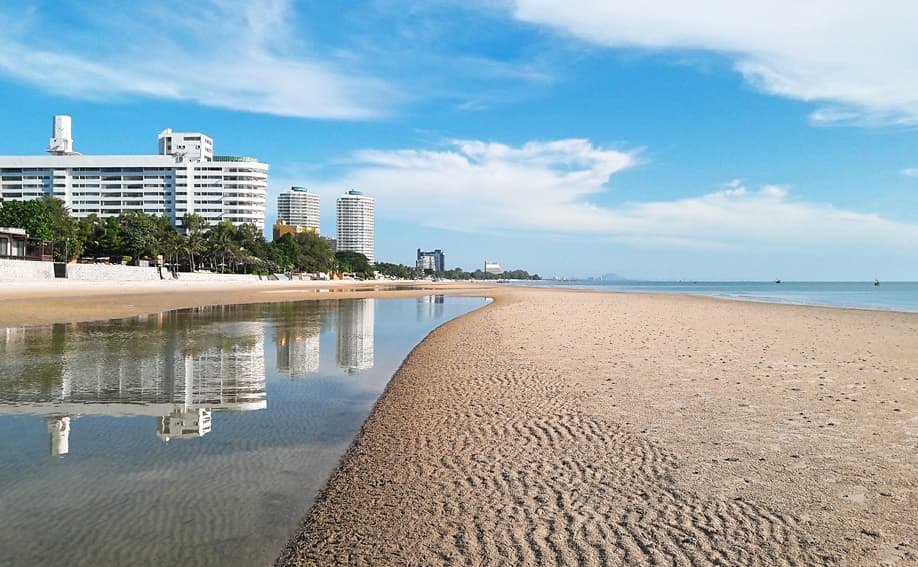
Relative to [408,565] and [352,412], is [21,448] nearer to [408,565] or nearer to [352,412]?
[352,412]

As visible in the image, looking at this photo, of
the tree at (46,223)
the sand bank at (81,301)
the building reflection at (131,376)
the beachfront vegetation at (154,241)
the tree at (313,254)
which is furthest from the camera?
the tree at (313,254)

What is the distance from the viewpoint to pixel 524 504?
15.1ft

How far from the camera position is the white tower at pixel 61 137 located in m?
150

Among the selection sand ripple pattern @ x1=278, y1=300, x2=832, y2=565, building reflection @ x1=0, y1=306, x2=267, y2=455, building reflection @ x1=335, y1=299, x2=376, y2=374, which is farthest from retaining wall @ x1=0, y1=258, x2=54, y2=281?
sand ripple pattern @ x1=278, y1=300, x2=832, y2=565

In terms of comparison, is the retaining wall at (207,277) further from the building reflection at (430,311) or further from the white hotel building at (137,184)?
the white hotel building at (137,184)

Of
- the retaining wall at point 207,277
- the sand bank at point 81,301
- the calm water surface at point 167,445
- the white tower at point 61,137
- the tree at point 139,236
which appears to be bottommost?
the calm water surface at point 167,445

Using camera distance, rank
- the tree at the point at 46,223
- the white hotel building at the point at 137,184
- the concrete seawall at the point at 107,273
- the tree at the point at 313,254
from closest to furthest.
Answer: the concrete seawall at the point at 107,273 < the tree at the point at 46,223 < the tree at the point at 313,254 < the white hotel building at the point at 137,184

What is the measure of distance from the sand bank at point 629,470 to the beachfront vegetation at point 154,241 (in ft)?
245

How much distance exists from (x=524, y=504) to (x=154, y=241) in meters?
90.6

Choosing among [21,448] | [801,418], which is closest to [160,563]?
[21,448]

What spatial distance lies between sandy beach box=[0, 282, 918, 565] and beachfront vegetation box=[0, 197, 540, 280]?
74.6 m

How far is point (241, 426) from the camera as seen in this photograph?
7.31 metres

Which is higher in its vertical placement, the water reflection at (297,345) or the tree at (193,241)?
the tree at (193,241)

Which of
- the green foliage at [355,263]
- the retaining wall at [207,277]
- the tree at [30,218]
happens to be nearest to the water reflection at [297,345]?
the tree at [30,218]
